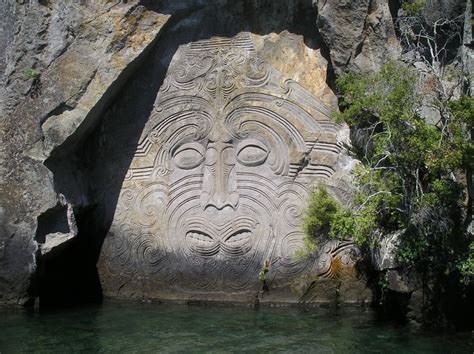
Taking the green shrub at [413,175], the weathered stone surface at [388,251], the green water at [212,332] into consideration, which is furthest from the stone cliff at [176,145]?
the green shrub at [413,175]

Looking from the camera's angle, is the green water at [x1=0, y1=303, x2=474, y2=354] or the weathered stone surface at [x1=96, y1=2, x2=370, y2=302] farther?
the weathered stone surface at [x1=96, y1=2, x2=370, y2=302]

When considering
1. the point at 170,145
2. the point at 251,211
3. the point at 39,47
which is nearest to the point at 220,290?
the point at 251,211

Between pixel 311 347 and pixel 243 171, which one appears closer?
pixel 311 347

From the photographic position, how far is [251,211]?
1164 cm

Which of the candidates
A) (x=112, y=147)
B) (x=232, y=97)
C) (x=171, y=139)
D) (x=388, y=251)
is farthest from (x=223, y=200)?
(x=388, y=251)

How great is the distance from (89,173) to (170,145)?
1.25 m

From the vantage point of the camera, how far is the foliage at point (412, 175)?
373 inches

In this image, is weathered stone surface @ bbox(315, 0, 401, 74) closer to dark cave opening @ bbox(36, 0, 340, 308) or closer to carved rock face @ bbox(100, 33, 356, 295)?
dark cave opening @ bbox(36, 0, 340, 308)

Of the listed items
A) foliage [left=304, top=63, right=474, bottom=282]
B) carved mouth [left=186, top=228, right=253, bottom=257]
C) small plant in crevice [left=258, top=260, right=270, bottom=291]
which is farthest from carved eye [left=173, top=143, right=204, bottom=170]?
foliage [left=304, top=63, right=474, bottom=282]

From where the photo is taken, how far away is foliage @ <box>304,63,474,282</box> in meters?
9.47

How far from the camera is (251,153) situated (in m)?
11.7

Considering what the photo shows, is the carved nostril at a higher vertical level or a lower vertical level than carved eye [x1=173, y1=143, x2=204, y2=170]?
lower

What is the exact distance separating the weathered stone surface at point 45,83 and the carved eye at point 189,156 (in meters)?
1.24

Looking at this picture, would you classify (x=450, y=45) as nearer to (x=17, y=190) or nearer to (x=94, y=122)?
(x=94, y=122)
